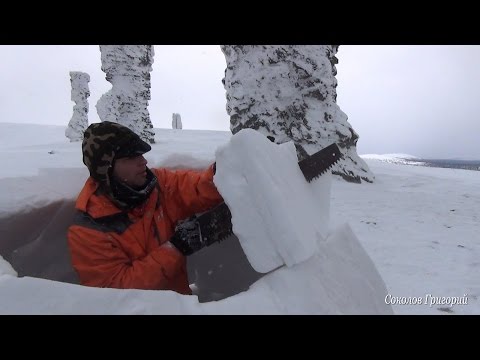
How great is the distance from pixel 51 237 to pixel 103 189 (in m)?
1.48

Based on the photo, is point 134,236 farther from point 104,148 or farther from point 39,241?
point 39,241

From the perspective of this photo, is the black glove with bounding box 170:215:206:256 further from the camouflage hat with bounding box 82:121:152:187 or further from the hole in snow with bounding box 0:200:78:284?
the hole in snow with bounding box 0:200:78:284

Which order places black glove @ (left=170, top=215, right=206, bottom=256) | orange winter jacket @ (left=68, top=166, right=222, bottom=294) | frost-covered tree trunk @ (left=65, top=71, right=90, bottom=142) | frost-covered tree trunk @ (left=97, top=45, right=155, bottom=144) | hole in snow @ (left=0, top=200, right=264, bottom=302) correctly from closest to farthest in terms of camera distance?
orange winter jacket @ (left=68, top=166, right=222, bottom=294) → black glove @ (left=170, top=215, right=206, bottom=256) → hole in snow @ (left=0, top=200, right=264, bottom=302) → frost-covered tree trunk @ (left=97, top=45, right=155, bottom=144) → frost-covered tree trunk @ (left=65, top=71, right=90, bottom=142)

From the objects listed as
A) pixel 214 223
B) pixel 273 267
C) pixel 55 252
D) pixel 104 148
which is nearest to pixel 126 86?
pixel 55 252

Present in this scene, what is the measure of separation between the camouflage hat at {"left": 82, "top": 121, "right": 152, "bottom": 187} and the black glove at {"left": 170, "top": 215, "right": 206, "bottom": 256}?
1.71 ft

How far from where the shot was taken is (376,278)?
1.80 meters

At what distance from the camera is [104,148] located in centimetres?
195

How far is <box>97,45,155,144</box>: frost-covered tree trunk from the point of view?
10.6 meters

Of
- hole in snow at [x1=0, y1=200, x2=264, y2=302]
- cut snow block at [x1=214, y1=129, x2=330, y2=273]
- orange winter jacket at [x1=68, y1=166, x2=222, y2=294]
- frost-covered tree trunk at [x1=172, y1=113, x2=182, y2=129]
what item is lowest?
frost-covered tree trunk at [x1=172, y1=113, x2=182, y2=129]

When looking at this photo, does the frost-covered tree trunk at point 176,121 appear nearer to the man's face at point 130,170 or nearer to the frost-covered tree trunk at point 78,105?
the frost-covered tree trunk at point 78,105

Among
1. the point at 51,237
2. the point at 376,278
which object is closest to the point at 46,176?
the point at 51,237

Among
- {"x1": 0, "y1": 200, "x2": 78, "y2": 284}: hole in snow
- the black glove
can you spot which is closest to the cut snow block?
the black glove

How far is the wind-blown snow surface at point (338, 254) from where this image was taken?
1169mm
